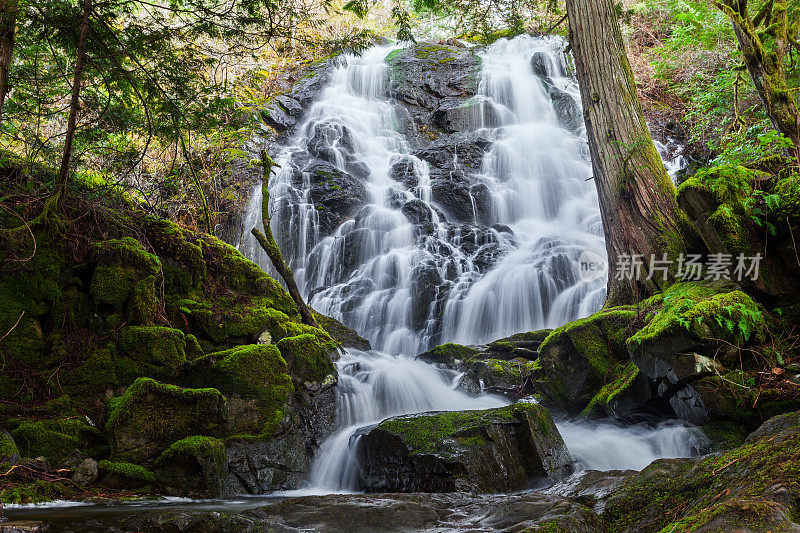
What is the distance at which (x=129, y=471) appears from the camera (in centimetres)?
412

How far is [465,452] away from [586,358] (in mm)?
2529

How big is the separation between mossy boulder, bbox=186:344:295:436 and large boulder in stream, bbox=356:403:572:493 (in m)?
1.07

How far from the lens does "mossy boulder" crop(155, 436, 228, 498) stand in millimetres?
4191

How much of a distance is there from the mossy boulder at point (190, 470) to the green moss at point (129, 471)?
76 mm

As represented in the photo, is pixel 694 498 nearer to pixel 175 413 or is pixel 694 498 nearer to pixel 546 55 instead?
pixel 175 413

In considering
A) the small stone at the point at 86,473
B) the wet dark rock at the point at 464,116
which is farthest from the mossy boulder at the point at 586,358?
the wet dark rock at the point at 464,116

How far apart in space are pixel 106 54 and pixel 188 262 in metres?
2.62

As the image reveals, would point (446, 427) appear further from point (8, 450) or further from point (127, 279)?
point (127, 279)

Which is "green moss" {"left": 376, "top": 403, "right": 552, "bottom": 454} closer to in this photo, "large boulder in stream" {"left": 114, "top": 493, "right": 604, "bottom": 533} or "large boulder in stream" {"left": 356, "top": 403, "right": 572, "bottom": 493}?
"large boulder in stream" {"left": 356, "top": 403, "right": 572, "bottom": 493}

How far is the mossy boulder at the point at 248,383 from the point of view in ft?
16.7

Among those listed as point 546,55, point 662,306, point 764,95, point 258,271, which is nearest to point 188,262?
point 258,271

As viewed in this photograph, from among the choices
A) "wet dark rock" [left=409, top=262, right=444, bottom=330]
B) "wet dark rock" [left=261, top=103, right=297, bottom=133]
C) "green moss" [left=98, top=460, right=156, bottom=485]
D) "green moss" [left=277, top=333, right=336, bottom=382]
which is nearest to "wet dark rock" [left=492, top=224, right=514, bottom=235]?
"wet dark rock" [left=409, top=262, right=444, bottom=330]

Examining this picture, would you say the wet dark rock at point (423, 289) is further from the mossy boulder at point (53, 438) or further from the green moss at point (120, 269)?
the mossy boulder at point (53, 438)

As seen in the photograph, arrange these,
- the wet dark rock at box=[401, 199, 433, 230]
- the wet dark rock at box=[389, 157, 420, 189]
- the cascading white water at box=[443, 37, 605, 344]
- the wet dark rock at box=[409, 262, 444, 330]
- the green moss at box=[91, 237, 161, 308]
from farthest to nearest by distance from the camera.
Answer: the wet dark rock at box=[389, 157, 420, 189], the wet dark rock at box=[401, 199, 433, 230], the wet dark rock at box=[409, 262, 444, 330], the cascading white water at box=[443, 37, 605, 344], the green moss at box=[91, 237, 161, 308]
